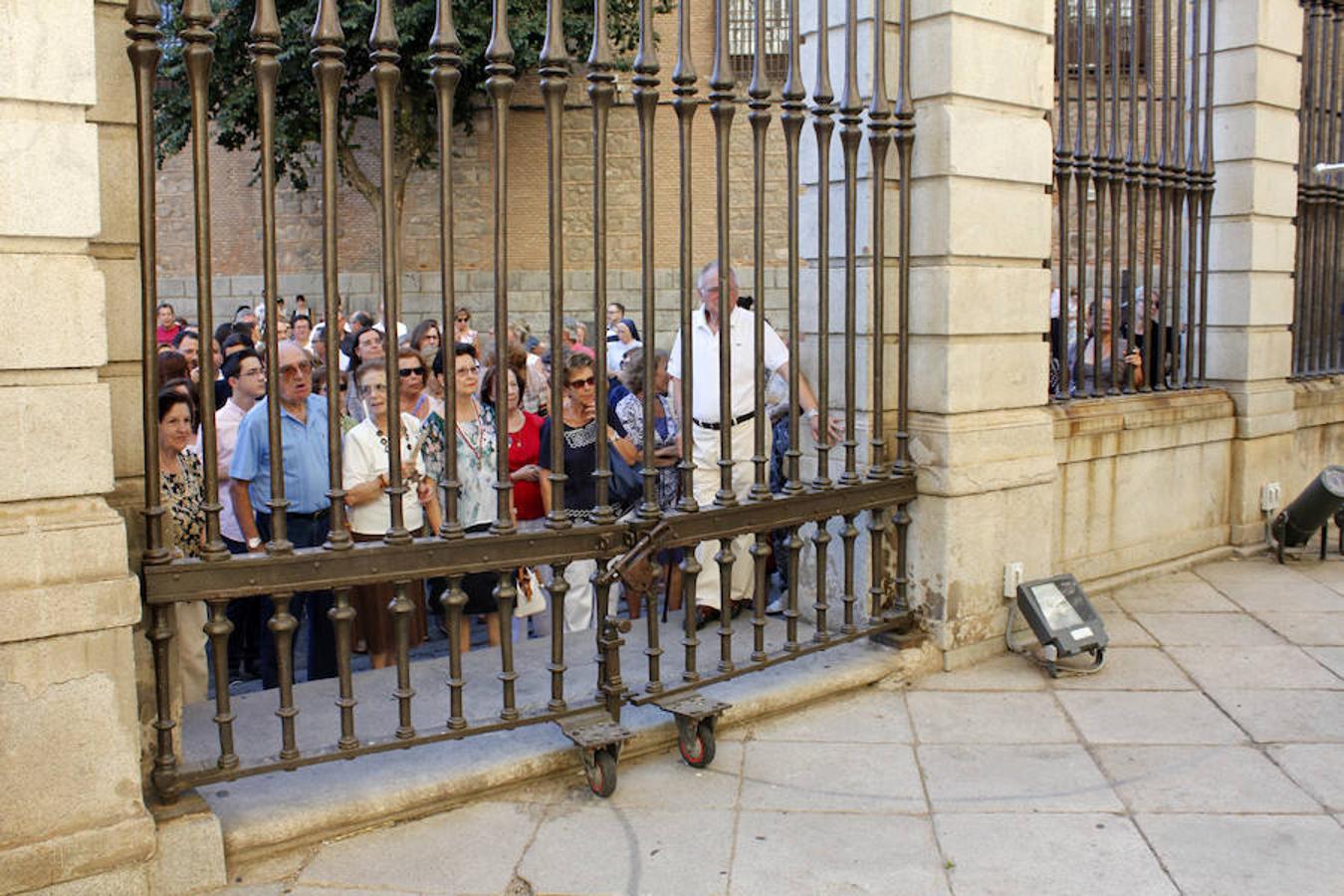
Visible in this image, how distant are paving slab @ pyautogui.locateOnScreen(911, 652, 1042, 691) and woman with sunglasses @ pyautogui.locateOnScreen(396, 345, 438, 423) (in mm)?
2741

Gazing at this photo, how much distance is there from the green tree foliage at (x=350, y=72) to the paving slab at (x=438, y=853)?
1745cm

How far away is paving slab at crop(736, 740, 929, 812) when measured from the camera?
182 inches

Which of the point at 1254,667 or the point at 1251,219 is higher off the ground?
the point at 1251,219

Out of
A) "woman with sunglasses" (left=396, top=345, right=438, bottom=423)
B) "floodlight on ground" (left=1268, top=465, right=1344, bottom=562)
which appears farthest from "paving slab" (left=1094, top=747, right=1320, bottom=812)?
"floodlight on ground" (left=1268, top=465, right=1344, bottom=562)

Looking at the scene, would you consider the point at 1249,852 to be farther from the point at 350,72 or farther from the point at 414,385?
the point at 350,72

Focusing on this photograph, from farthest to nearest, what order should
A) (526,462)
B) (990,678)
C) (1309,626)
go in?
(526,462) < (1309,626) < (990,678)

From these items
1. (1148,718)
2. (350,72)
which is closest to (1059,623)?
(1148,718)

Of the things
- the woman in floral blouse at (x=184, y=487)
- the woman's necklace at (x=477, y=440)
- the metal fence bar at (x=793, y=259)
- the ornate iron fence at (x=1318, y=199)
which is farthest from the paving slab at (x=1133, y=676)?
the ornate iron fence at (x=1318, y=199)

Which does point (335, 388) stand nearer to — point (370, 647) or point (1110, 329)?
point (370, 647)

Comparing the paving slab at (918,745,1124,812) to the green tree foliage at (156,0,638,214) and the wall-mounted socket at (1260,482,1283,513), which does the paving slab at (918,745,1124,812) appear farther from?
the green tree foliage at (156,0,638,214)

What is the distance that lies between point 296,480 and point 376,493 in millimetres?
428

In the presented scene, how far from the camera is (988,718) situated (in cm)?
555

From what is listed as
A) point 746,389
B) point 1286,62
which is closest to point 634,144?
point 1286,62

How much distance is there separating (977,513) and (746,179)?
20327 mm
